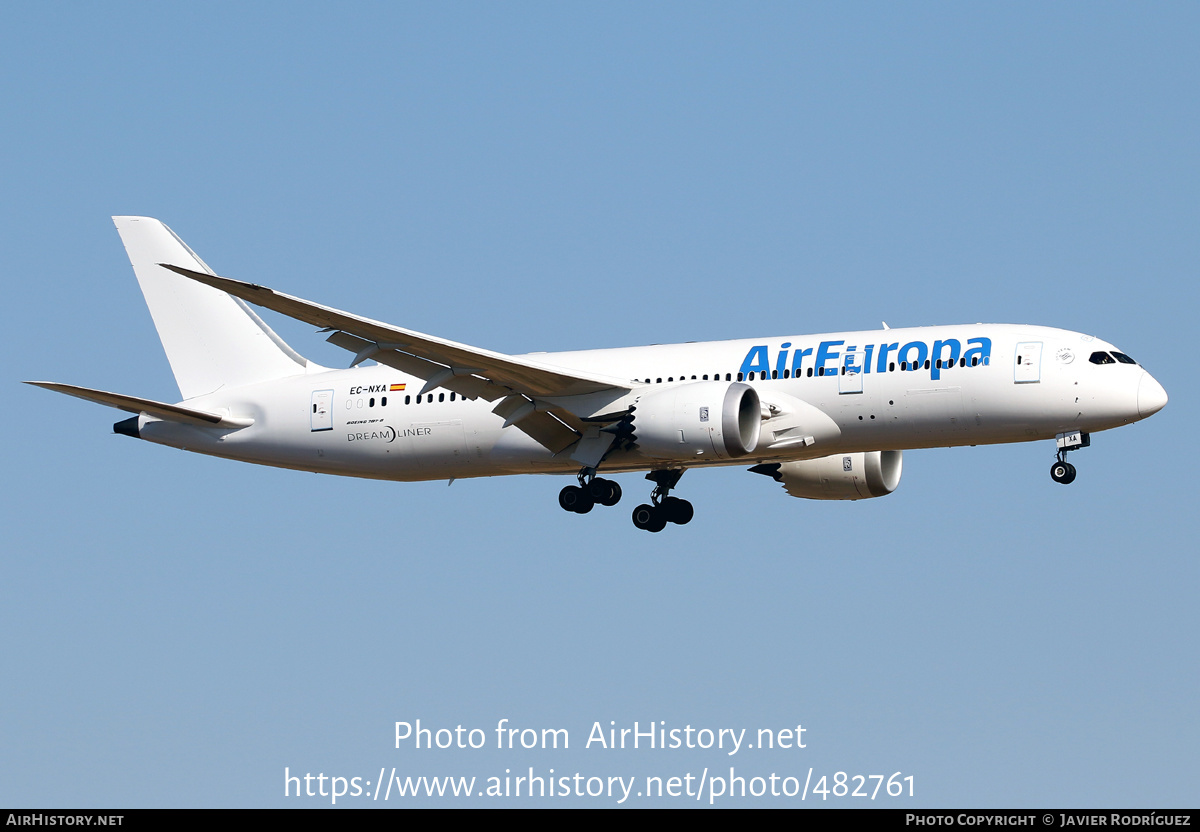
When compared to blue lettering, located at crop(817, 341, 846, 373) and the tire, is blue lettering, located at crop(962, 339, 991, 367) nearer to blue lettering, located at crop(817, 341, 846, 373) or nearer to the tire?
blue lettering, located at crop(817, 341, 846, 373)

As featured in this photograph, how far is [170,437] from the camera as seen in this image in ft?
135

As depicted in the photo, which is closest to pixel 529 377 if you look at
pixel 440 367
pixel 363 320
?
pixel 440 367

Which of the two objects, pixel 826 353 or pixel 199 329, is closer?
pixel 826 353

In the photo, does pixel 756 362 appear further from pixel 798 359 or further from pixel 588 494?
pixel 588 494

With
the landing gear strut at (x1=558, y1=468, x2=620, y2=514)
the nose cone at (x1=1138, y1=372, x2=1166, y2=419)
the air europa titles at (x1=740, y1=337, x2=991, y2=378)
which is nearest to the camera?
the nose cone at (x1=1138, y1=372, x2=1166, y2=419)

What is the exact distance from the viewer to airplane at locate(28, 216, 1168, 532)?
34.7m

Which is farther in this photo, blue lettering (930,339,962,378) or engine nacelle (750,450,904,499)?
engine nacelle (750,450,904,499)

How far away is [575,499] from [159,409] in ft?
35.7

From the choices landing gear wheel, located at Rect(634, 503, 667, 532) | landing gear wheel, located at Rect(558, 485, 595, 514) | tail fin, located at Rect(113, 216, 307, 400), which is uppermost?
tail fin, located at Rect(113, 216, 307, 400)

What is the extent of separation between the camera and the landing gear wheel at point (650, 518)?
1614 inches

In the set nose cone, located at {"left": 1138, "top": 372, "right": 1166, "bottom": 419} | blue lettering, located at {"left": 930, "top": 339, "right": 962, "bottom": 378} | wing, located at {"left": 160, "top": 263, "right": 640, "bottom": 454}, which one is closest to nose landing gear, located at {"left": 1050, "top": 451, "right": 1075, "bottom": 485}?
nose cone, located at {"left": 1138, "top": 372, "right": 1166, "bottom": 419}

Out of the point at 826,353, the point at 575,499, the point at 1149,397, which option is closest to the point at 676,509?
the point at 575,499

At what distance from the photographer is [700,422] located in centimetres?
3503

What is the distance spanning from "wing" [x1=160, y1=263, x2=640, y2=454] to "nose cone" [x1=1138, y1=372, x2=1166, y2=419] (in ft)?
37.3
